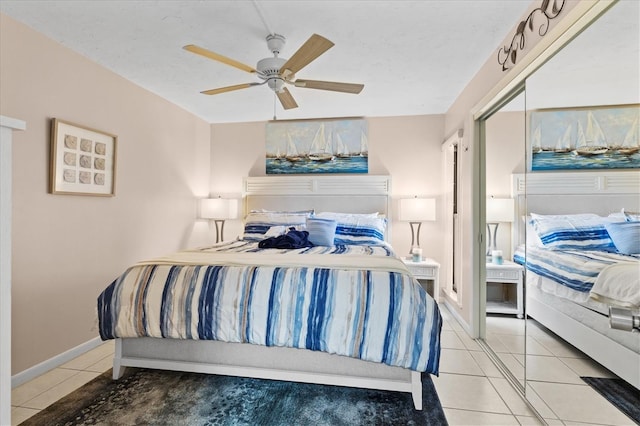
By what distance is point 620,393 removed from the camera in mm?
1306

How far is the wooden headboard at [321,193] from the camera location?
14.2ft

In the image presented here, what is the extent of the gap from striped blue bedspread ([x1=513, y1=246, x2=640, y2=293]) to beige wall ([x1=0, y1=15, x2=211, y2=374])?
303 centimetres

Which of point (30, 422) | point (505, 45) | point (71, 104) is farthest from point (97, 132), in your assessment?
point (505, 45)

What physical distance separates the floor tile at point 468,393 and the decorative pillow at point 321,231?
1617 millimetres

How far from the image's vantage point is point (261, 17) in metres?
2.19

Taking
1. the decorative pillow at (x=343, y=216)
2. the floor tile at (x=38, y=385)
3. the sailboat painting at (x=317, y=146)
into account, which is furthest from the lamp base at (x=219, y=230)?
the floor tile at (x=38, y=385)

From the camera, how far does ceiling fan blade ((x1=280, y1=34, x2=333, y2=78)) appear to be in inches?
75.7

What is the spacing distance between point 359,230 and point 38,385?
2.92 m

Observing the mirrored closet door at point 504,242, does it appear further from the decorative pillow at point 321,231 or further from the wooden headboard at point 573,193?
the decorative pillow at point 321,231

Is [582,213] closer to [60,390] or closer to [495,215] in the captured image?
[495,215]

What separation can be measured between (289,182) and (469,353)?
2892mm

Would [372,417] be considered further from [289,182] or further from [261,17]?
[289,182]

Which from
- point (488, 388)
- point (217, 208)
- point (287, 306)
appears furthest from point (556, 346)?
point (217, 208)

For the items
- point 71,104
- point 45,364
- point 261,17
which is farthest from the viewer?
point 71,104
